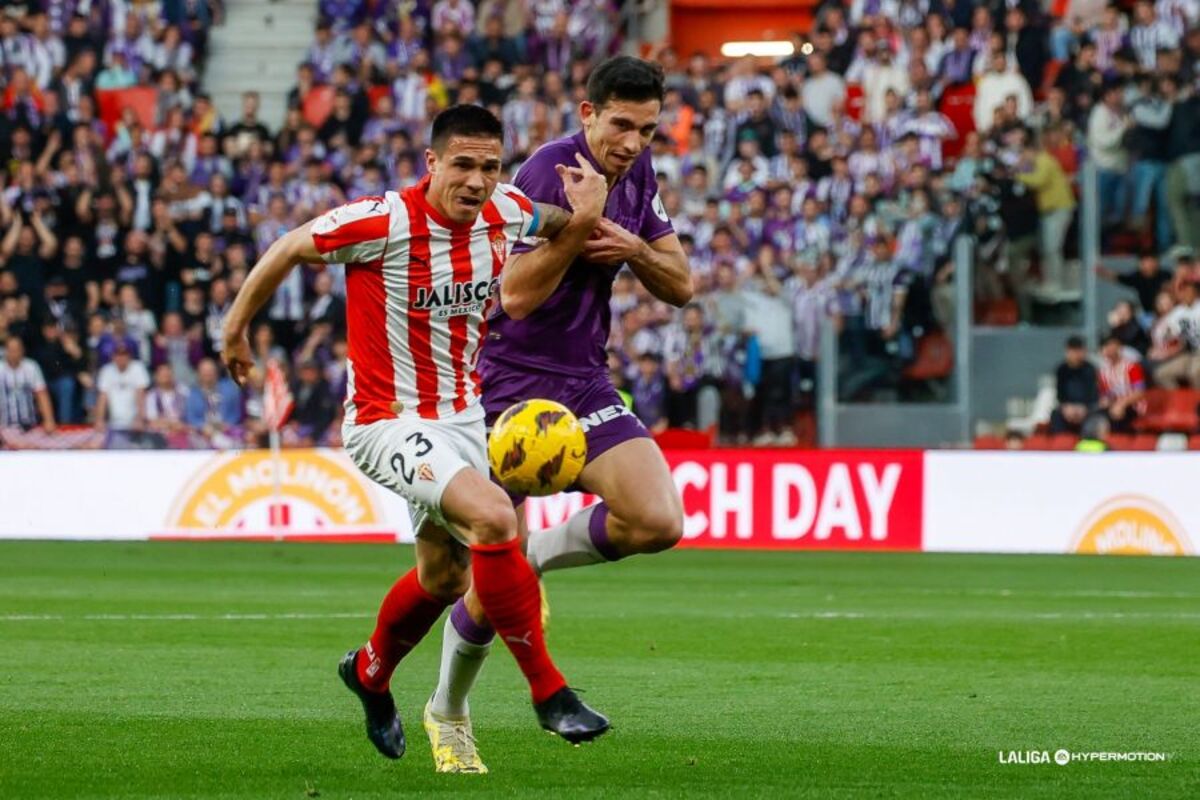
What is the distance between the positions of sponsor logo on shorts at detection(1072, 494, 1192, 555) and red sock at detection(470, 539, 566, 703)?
12.3m

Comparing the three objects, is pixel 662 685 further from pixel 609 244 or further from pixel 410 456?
pixel 410 456

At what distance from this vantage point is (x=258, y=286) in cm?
666

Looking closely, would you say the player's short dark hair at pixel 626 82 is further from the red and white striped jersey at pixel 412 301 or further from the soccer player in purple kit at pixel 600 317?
the red and white striped jersey at pixel 412 301

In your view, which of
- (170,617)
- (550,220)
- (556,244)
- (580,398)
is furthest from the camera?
(170,617)

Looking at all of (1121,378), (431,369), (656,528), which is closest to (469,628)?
(431,369)

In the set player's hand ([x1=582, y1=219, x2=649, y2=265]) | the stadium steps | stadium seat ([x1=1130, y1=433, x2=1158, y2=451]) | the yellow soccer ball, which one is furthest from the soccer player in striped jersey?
the stadium steps

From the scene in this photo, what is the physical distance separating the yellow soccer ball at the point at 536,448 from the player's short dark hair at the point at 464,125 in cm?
108

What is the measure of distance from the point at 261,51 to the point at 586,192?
68.8 feet

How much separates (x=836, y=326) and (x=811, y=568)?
375 cm

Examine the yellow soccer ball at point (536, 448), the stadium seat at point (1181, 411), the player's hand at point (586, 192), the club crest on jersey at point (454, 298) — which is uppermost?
the player's hand at point (586, 192)

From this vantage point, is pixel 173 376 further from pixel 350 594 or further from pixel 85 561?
pixel 350 594

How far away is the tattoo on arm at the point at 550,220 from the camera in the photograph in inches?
288

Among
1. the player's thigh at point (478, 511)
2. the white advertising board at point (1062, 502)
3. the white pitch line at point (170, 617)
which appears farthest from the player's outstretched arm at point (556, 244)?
the white advertising board at point (1062, 502)

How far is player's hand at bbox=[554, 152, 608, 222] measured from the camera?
7.35 metres
